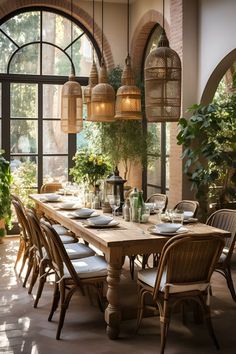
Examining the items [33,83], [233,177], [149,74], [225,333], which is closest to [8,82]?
[33,83]

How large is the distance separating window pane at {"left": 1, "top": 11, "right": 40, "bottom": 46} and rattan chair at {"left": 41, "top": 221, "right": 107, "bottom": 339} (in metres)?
4.91

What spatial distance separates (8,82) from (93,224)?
4.54 metres

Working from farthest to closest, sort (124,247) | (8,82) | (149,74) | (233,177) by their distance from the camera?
(8,82), (233,177), (149,74), (124,247)

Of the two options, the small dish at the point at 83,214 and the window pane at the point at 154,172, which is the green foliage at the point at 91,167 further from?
the window pane at the point at 154,172

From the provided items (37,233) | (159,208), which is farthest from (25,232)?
(159,208)

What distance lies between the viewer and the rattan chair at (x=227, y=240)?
14.7ft

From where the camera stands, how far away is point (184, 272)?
362 cm

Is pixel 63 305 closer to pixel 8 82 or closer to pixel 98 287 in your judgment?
pixel 98 287

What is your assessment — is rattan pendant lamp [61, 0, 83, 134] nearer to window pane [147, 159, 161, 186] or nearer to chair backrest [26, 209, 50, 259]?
chair backrest [26, 209, 50, 259]

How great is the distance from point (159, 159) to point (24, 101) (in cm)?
239

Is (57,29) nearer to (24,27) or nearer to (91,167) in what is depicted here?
(24,27)

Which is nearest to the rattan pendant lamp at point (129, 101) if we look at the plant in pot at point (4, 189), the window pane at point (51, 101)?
the plant in pot at point (4, 189)

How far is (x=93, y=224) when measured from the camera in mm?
4293

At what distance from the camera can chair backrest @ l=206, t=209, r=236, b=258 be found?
4535 millimetres
